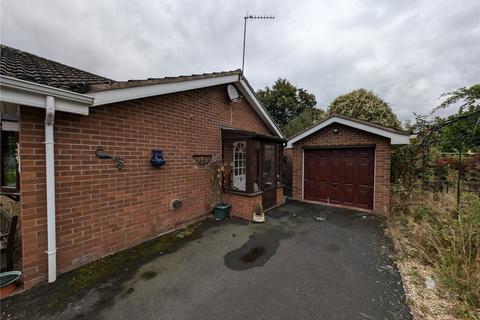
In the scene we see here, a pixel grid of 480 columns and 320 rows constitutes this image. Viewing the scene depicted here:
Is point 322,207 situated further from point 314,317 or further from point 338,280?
point 314,317

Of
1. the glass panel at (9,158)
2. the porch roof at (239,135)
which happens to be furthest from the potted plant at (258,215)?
the glass panel at (9,158)

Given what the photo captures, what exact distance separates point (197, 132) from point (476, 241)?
6.14m

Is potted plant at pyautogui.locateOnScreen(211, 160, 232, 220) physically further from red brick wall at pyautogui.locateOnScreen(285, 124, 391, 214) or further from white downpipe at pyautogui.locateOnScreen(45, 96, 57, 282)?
red brick wall at pyautogui.locateOnScreen(285, 124, 391, 214)

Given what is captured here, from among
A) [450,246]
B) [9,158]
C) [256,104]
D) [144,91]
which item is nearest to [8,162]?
[9,158]

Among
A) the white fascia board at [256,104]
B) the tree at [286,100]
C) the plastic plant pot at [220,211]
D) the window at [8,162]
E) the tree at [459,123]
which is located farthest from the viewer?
the tree at [286,100]

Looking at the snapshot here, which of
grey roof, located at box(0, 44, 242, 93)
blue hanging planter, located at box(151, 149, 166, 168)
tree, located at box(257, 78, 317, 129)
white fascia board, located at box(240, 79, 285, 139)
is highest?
tree, located at box(257, 78, 317, 129)

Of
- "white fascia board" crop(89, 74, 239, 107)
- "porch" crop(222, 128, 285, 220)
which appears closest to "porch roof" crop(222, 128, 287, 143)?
"porch" crop(222, 128, 285, 220)

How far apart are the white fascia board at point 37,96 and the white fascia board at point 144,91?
0.67 ft

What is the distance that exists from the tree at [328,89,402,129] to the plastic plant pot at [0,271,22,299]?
1260 centimetres

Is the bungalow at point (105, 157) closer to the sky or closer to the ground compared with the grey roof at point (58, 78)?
closer to the ground

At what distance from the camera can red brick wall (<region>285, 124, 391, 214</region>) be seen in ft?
21.1

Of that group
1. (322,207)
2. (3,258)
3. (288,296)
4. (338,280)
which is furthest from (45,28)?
(322,207)

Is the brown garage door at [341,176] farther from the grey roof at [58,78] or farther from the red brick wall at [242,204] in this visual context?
the grey roof at [58,78]

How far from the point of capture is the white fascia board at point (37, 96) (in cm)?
208
